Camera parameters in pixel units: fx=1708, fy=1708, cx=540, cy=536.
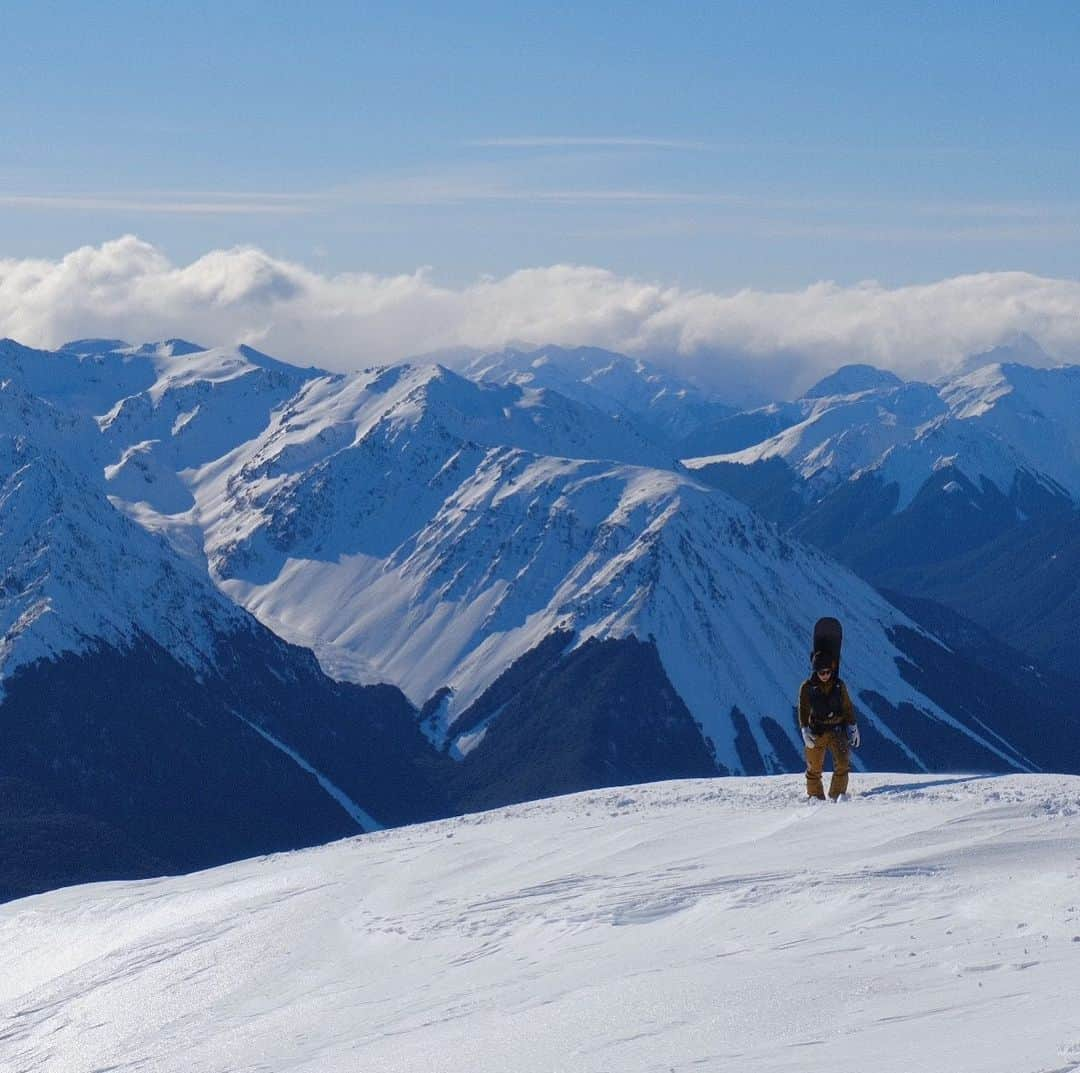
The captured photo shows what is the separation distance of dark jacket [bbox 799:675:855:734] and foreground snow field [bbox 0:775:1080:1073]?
8.46 feet

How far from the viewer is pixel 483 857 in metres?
44.9

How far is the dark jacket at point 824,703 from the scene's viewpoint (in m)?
39.7

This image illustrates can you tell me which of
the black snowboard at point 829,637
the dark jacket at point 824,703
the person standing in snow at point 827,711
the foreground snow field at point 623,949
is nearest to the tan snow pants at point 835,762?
the person standing in snow at point 827,711

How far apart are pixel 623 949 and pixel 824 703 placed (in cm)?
968

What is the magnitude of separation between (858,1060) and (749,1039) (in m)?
2.43

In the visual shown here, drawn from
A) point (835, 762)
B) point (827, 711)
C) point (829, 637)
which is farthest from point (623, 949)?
point (835, 762)

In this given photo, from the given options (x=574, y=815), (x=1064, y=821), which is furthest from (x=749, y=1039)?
(x=574, y=815)

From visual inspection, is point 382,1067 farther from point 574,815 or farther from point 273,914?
point 574,815

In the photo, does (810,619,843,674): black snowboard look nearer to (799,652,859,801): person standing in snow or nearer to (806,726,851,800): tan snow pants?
(799,652,859,801): person standing in snow

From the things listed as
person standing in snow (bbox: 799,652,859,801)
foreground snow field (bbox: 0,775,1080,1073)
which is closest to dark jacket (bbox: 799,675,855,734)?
person standing in snow (bbox: 799,652,859,801)

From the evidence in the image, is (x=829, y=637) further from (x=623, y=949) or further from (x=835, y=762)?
(x=623, y=949)

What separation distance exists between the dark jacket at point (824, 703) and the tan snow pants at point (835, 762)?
1.91 feet

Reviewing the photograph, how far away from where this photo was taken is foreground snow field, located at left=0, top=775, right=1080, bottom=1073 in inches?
1000

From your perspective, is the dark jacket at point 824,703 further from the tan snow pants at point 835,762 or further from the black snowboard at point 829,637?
the black snowboard at point 829,637
